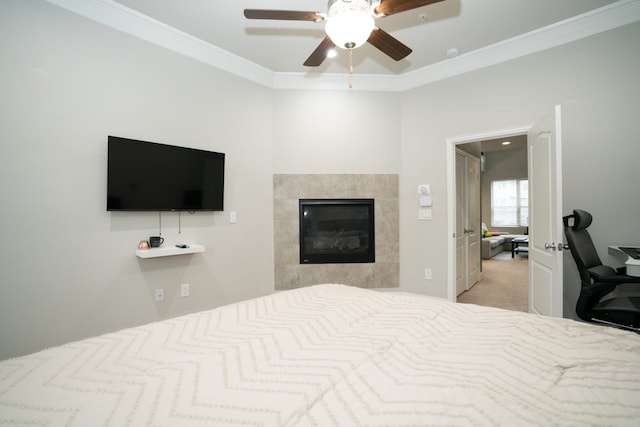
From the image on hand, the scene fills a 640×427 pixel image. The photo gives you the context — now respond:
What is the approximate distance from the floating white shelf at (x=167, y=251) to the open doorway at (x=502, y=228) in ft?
10.7

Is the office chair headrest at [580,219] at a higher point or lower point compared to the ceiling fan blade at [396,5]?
lower

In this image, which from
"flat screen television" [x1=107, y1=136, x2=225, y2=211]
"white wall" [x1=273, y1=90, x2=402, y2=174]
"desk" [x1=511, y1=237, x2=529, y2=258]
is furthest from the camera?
"desk" [x1=511, y1=237, x2=529, y2=258]

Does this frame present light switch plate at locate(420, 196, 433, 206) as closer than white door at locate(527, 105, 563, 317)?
No

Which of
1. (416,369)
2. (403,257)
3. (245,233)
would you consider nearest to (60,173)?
(245,233)

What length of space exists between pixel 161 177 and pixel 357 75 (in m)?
2.57

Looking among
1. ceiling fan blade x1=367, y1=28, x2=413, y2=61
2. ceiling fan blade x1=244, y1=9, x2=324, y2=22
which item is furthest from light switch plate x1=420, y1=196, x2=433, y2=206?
ceiling fan blade x1=244, y1=9, x2=324, y2=22

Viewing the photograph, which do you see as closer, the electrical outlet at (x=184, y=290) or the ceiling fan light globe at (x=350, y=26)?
the ceiling fan light globe at (x=350, y=26)

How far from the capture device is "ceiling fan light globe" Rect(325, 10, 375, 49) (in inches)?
61.9

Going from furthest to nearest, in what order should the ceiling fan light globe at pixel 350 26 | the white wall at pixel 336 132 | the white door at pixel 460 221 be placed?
the white door at pixel 460 221 → the white wall at pixel 336 132 → the ceiling fan light globe at pixel 350 26

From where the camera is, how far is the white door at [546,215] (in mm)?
2266

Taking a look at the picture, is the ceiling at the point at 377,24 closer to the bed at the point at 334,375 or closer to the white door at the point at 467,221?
the white door at the point at 467,221

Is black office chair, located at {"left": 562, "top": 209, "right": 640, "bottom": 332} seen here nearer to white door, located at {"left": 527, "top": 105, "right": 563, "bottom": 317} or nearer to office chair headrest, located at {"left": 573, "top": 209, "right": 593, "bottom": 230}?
office chair headrest, located at {"left": 573, "top": 209, "right": 593, "bottom": 230}

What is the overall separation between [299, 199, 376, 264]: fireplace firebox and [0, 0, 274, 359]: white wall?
40.4 inches

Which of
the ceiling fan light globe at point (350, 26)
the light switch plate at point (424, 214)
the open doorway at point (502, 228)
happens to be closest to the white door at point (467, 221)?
the open doorway at point (502, 228)
